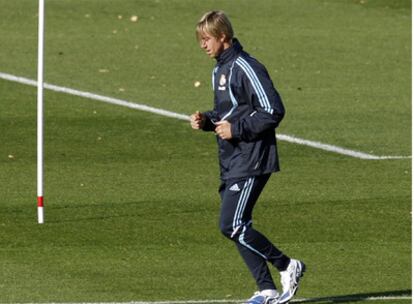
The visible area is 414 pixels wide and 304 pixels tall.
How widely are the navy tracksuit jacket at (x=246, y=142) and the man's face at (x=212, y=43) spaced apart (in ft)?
0.16

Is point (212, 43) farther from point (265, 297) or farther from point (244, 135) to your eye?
point (265, 297)

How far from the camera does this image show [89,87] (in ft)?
75.9

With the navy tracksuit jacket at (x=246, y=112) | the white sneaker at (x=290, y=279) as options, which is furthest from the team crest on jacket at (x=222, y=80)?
the white sneaker at (x=290, y=279)

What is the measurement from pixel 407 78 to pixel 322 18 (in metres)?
6.53

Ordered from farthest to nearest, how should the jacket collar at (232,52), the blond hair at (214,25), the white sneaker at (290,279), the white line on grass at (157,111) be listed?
the white line on grass at (157,111) → the white sneaker at (290,279) → the jacket collar at (232,52) → the blond hair at (214,25)

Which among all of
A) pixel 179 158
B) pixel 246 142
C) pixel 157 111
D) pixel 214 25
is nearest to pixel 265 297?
pixel 246 142

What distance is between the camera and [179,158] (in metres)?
18.1

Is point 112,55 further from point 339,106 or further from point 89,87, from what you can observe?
point 339,106

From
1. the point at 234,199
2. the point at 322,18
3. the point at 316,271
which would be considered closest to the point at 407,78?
the point at 322,18

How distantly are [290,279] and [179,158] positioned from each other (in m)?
7.22

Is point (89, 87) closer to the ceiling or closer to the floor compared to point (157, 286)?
closer to the floor

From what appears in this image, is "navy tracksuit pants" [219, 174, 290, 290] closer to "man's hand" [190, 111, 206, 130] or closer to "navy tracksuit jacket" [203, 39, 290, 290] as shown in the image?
"navy tracksuit jacket" [203, 39, 290, 290]

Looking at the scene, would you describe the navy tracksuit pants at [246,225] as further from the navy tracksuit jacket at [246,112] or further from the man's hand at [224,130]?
the man's hand at [224,130]

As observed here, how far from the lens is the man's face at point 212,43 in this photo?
10633 mm
